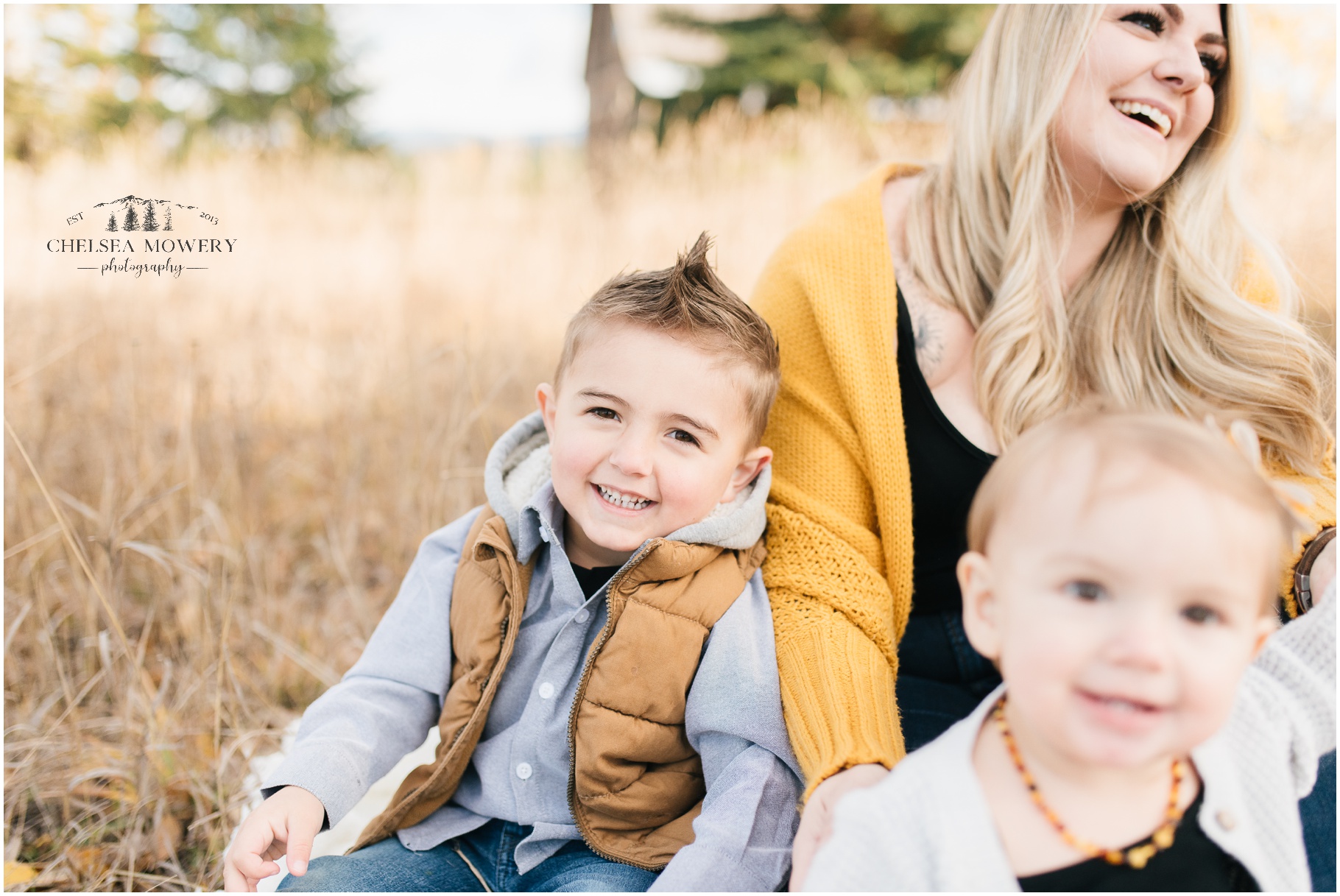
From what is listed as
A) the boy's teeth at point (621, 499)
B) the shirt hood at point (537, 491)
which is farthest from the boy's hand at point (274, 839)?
the boy's teeth at point (621, 499)

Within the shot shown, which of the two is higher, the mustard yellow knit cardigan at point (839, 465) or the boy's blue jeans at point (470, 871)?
the mustard yellow knit cardigan at point (839, 465)

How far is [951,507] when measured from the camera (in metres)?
1.70

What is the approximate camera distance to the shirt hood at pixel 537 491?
1437 millimetres

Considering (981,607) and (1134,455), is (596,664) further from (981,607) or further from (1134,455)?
(1134,455)

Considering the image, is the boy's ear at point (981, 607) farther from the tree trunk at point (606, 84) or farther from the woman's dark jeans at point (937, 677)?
the tree trunk at point (606, 84)

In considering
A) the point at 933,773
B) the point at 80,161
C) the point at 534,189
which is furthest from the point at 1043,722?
the point at 80,161

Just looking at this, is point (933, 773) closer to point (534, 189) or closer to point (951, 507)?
point (951, 507)

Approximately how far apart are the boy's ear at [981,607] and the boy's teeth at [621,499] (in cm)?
55

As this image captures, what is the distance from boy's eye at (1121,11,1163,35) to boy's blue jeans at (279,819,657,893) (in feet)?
5.30

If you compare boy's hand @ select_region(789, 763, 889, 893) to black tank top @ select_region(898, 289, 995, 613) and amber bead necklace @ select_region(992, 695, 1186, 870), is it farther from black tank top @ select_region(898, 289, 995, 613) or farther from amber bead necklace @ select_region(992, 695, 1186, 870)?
black tank top @ select_region(898, 289, 995, 613)

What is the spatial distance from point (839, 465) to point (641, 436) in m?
0.40

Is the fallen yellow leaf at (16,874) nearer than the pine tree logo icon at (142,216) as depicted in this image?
Yes

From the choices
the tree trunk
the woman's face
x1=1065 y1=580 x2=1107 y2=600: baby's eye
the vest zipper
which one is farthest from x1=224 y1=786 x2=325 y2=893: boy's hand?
the tree trunk

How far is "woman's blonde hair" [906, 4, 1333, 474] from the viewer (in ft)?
5.34
